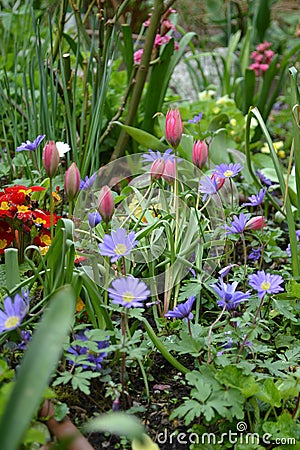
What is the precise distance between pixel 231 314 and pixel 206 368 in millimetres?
227

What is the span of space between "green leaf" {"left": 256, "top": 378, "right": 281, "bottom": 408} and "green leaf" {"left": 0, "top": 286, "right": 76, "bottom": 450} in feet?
1.34

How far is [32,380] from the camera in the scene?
0.58 metres

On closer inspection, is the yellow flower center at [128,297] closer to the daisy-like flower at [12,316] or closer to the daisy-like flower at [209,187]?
the daisy-like flower at [12,316]

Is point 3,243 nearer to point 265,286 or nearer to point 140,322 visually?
point 140,322

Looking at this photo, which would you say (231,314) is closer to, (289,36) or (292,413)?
(292,413)

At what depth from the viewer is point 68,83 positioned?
178cm

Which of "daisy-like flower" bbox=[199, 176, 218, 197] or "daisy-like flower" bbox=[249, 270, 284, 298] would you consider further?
"daisy-like flower" bbox=[199, 176, 218, 197]

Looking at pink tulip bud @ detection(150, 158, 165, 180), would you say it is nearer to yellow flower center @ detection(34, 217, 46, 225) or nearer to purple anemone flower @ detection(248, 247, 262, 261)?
yellow flower center @ detection(34, 217, 46, 225)

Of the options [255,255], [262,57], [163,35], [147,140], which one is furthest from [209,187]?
[262,57]

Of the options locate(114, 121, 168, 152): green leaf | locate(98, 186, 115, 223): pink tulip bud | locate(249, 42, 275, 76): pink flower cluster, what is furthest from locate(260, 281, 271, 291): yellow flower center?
locate(249, 42, 275, 76): pink flower cluster

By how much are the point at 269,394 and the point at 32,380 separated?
0.48 meters

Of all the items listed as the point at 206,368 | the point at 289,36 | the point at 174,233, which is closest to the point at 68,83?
the point at 174,233

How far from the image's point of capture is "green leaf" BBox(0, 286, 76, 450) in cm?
56

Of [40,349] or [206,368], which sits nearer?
[40,349]
